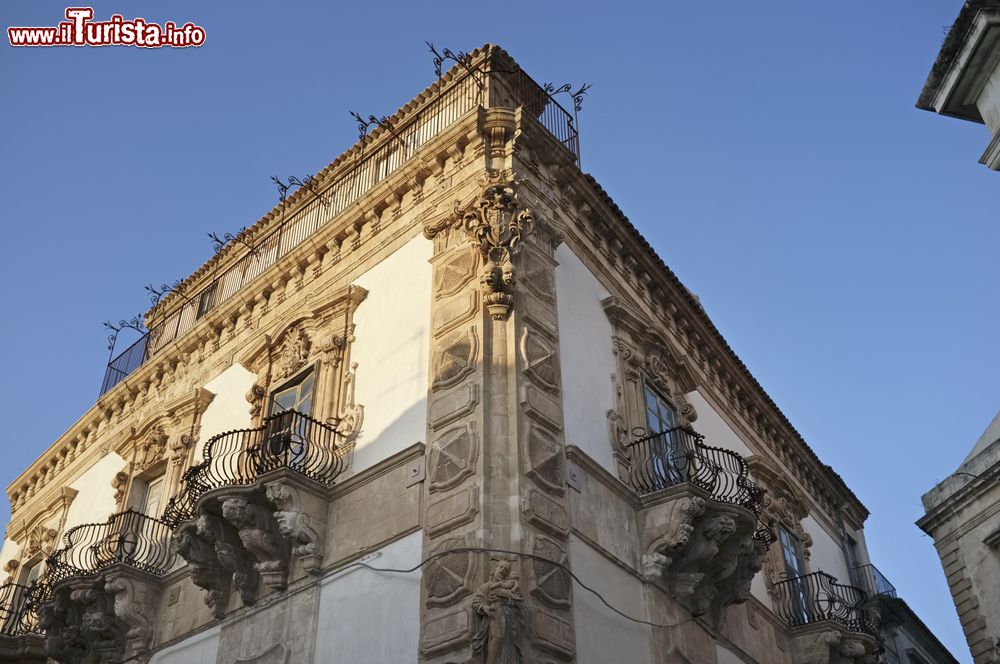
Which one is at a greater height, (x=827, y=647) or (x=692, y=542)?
(x=827, y=647)

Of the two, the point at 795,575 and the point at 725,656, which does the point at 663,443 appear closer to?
the point at 725,656

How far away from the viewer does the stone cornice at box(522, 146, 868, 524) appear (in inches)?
555

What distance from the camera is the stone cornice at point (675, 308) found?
14086 millimetres

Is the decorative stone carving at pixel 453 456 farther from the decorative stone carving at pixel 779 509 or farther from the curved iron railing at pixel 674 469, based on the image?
the decorative stone carving at pixel 779 509

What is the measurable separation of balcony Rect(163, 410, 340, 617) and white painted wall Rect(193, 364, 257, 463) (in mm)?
1858

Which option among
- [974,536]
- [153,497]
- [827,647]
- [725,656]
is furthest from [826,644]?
[153,497]

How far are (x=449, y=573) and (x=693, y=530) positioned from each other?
11.6ft

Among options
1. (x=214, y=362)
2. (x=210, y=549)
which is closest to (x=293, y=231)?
(x=214, y=362)

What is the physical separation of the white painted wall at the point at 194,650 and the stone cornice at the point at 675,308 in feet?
23.2

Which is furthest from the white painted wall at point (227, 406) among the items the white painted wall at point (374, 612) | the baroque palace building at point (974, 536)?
the baroque palace building at point (974, 536)

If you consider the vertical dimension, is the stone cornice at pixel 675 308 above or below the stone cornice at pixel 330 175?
below

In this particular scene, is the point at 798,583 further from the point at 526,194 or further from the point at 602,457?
the point at 526,194

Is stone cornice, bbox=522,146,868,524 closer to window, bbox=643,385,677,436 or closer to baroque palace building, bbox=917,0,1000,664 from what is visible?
window, bbox=643,385,677,436

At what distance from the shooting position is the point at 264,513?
11.4 metres
